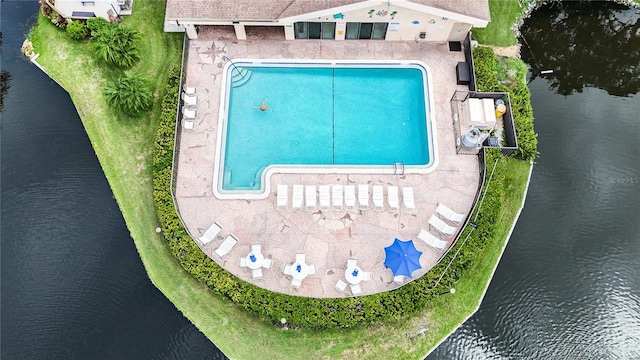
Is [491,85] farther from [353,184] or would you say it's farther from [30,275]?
[30,275]

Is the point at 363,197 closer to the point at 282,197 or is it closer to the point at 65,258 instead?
the point at 282,197

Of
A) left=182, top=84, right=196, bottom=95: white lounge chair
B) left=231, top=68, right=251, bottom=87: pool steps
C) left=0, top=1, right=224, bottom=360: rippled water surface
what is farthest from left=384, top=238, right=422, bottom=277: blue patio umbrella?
left=182, top=84, right=196, bottom=95: white lounge chair

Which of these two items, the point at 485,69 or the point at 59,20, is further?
the point at 59,20

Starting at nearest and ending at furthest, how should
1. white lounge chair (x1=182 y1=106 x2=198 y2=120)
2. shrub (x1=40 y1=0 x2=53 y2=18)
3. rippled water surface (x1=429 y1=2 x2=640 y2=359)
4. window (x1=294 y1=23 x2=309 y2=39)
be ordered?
rippled water surface (x1=429 y1=2 x2=640 y2=359) < white lounge chair (x1=182 y1=106 x2=198 y2=120) < window (x1=294 y1=23 x2=309 y2=39) < shrub (x1=40 y1=0 x2=53 y2=18)

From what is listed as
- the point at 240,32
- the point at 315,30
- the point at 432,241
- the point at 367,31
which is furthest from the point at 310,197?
the point at 240,32

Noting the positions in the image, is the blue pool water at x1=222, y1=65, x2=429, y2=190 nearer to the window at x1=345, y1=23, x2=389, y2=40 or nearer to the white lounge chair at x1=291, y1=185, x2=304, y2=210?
the white lounge chair at x1=291, y1=185, x2=304, y2=210

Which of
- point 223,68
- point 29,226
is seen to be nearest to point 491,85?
point 223,68
